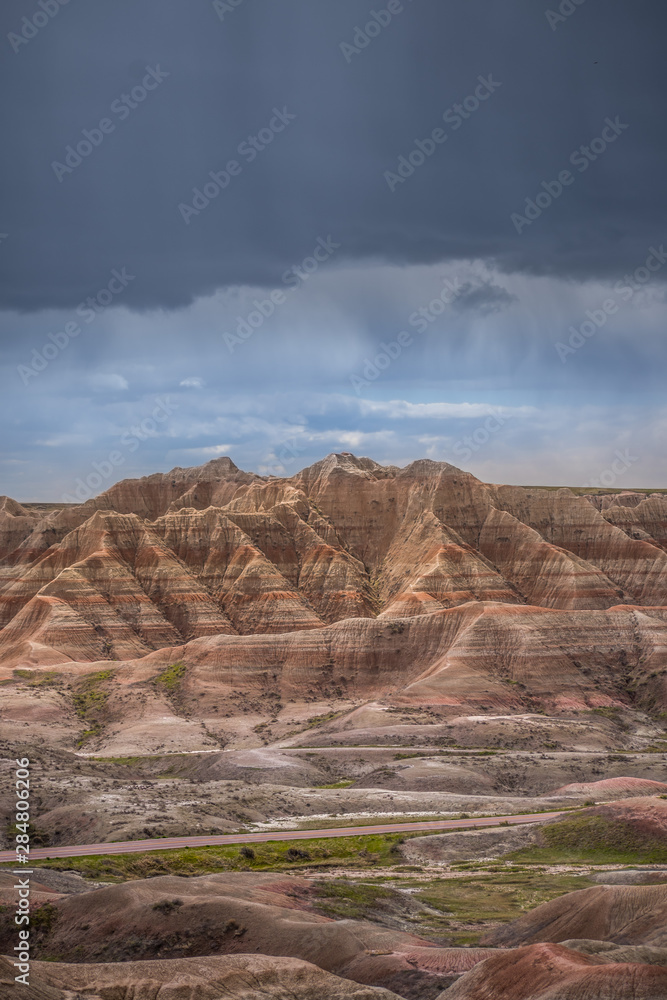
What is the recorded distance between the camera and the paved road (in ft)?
190

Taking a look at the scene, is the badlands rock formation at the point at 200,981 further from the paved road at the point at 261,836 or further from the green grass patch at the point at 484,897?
the paved road at the point at 261,836

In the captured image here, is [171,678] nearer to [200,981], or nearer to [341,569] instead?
[341,569]

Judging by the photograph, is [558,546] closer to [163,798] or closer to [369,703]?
[369,703]

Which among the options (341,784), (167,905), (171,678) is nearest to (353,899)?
(167,905)

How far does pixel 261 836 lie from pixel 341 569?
94677mm

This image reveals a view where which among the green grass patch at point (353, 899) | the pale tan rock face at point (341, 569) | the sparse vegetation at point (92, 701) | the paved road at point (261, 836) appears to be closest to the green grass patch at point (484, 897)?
the green grass patch at point (353, 899)

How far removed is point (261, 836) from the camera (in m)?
64.6

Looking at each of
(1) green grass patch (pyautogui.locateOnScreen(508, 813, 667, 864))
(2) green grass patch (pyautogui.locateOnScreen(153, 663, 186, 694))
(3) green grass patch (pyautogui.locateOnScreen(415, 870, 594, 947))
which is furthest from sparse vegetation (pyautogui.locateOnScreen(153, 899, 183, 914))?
(2) green grass patch (pyautogui.locateOnScreen(153, 663, 186, 694))

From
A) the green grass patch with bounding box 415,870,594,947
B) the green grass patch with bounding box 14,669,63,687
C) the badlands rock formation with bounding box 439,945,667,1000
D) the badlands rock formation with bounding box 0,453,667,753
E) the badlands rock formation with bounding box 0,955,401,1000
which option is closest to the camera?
the badlands rock formation with bounding box 439,945,667,1000

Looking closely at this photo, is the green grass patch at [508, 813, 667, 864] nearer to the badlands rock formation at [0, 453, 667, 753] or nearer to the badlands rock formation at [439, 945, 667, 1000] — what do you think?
the badlands rock formation at [439, 945, 667, 1000]

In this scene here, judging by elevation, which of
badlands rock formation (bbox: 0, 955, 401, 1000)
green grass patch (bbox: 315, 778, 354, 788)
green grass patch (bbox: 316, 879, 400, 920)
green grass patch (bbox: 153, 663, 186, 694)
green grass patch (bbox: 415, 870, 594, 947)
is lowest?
green grass patch (bbox: 315, 778, 354, 788)

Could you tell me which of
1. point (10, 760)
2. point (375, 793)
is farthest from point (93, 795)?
point (375, 793)

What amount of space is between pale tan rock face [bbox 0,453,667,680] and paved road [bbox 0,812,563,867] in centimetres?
4498

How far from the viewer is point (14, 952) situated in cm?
3597
